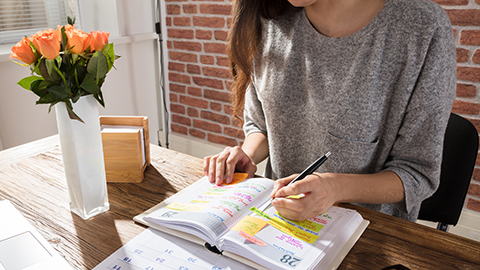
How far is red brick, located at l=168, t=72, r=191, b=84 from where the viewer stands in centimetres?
247

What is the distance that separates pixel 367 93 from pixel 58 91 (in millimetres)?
680

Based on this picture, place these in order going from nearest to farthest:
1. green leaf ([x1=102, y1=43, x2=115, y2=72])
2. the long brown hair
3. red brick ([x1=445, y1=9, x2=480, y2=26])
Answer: green leaf ([x1=102, y1=43, x2=115, y2=72])
the long brown hair
red brick ([x1=445, y1=9, x2=480, y2=26])

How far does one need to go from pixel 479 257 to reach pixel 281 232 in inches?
13.6

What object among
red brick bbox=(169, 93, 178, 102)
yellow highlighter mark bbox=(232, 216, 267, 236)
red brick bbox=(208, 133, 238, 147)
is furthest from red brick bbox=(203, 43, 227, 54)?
yellow highlighter mark bbox=(232, 216, 267, 236)

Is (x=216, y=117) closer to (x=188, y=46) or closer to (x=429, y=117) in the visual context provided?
(x=188, y=46)

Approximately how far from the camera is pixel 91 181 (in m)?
0.74

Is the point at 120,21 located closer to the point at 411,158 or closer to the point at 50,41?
the point at 50,41

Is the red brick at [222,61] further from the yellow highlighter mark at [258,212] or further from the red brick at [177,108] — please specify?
the yellow highlighter mark at [258,212]

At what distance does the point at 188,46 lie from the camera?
7.74 ft

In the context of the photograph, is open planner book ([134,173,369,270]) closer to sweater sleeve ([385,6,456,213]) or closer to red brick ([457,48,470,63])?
sweater sleeve ([385,6,456,213])

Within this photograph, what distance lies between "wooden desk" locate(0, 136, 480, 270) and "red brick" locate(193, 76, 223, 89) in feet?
4.43

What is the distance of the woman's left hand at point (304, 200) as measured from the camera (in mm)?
661

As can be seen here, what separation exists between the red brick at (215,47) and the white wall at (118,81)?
15.3 inches

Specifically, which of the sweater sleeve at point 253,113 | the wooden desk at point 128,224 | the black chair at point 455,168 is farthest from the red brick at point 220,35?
the black chair at point 455,168
